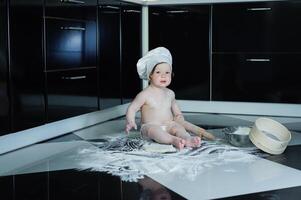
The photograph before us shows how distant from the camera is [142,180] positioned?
5.44 ft

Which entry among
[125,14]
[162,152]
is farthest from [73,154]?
[125,14]

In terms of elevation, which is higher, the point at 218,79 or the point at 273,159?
the point at 218,79

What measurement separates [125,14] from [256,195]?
2.02 meters

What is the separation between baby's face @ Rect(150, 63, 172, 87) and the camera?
245 cm

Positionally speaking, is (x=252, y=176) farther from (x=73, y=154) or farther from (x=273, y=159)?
(x=73, y=154)

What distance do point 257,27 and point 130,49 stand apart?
3.02 feet

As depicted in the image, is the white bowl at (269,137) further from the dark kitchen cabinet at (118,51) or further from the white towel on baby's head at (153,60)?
the dark kitchen cabinet at (118,51)

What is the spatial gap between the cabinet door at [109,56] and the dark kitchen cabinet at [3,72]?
0.89 metres

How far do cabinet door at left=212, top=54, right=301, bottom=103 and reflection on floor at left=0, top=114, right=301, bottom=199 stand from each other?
3.46 feet

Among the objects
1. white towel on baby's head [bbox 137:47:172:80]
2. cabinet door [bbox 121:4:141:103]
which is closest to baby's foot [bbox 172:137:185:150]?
white towel on baby's head [bbox 137:47:172:80]

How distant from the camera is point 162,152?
2.06 m

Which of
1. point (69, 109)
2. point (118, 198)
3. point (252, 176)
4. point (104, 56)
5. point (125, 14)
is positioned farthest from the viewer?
point (125, 14)

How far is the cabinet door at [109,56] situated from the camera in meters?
2.91

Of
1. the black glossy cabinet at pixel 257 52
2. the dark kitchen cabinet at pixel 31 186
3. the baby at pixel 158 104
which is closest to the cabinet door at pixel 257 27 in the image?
the black glossy cabinet at pixel 257 52
